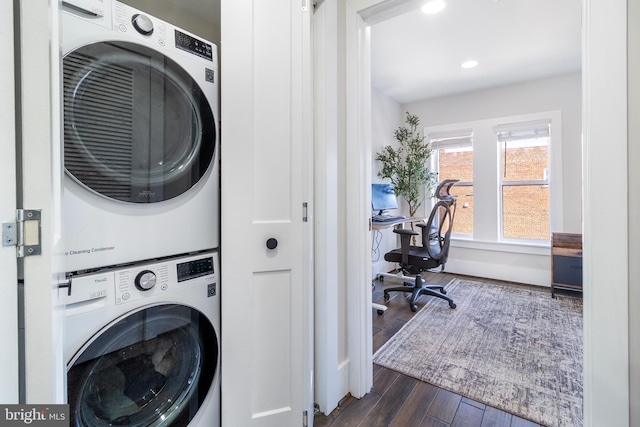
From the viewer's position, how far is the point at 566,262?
2.91 m

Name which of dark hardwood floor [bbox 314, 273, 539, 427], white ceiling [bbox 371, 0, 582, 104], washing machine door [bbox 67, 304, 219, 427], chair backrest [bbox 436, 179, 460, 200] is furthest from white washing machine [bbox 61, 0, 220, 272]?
chair backrest [bbox 436, 179, 460, 200]

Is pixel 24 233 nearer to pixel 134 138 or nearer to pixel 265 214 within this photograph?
pixel 134 138

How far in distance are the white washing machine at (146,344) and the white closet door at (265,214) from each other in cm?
7

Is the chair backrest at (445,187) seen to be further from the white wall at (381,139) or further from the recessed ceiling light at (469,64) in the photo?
the recessed ceiling light at (469,64)

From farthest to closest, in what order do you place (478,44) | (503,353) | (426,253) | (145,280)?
(426,253)
(478,44)
(503,353)
(145,280)

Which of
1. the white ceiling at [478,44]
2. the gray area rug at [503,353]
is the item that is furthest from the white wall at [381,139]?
the gray area rug at [503,353]

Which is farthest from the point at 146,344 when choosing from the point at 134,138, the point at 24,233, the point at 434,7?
the point at 434,7

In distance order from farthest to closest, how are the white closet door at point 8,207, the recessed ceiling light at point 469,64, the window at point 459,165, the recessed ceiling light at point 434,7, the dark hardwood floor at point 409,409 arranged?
1. the window at point 459,165
2. the recessed ceiling light at point 469,64
3. the recessed ceiling light at point 434,7
4. the dark hardwood floor at point 409,409
5. the white closet door at point 8,207

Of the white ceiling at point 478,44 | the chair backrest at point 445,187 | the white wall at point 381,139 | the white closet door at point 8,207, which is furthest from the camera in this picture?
the white wall at point 381,139

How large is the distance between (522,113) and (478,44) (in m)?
1.41

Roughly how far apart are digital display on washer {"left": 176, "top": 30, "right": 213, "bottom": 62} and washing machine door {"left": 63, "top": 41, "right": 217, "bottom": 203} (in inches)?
2.4

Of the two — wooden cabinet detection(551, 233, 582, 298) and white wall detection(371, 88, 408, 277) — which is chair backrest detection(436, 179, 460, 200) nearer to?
→ white wall detection(371, 88, 408, 277)

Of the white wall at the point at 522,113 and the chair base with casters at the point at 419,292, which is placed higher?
the white wall at the point at 522,113

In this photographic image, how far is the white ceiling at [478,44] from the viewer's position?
2062 millimetres
